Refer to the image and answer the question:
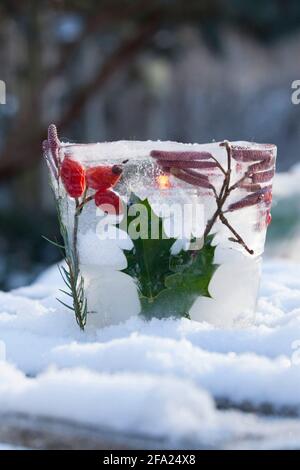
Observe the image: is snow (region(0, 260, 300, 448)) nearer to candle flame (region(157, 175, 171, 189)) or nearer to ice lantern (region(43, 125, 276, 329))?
ice lantern (region(43, 125, 276, 329))

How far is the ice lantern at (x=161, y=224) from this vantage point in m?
0.90

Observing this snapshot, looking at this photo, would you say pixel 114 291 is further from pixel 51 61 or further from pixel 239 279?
pixel 51 61

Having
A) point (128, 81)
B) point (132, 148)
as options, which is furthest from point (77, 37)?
point (132, 148)

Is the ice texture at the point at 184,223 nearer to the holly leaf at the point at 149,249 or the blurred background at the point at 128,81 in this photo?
the holly leaf at the point at 149,249

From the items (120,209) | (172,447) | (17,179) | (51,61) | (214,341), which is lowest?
(172,447)

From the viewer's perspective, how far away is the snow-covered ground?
0.68 m

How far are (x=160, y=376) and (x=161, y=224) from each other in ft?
0.69

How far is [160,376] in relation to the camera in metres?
0.74

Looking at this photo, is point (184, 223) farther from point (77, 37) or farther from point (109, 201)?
point (77, 37)

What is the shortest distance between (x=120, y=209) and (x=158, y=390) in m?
0.28

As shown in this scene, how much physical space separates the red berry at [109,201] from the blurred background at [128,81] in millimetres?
3800

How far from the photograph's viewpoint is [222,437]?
26.6 inches

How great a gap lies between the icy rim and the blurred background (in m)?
3.78

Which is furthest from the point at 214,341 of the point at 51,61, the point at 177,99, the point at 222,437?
the point at 177,99
